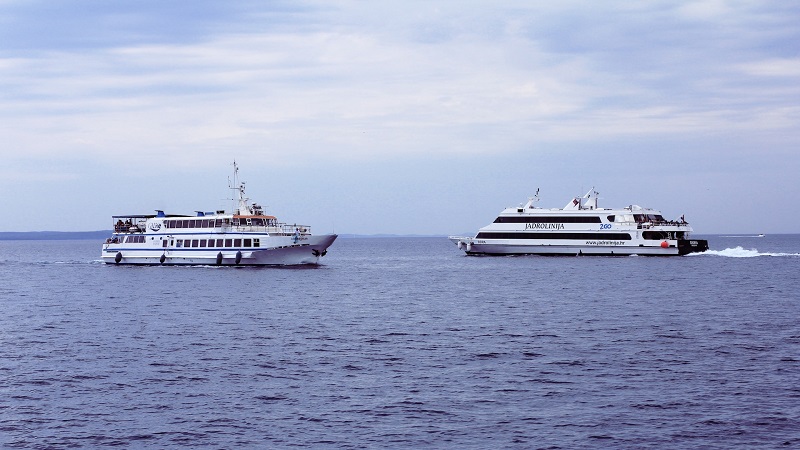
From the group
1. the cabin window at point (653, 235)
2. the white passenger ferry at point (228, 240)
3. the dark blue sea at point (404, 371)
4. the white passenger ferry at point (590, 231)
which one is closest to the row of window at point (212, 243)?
the white passenger ferry at point (228, 240)

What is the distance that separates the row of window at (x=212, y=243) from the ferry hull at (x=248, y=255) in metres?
0.47

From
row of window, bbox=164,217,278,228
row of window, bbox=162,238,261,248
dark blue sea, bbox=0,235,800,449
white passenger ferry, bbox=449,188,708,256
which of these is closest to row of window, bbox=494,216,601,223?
white passenger ferry, bbox=449,188,708,256

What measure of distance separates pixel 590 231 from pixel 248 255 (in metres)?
45.1

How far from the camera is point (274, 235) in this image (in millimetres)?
85125

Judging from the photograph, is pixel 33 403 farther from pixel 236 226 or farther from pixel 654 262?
pixel 654 262

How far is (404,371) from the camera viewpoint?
101ft

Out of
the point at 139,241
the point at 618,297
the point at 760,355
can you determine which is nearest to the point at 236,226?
the point at 139,241

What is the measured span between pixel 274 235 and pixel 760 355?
58705 mm

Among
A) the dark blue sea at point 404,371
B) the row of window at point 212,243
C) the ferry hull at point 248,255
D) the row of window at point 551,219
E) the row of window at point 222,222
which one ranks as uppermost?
the row of window at point 551,219

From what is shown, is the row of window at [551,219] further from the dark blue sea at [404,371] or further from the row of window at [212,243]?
the dark blue sea at [404,371]

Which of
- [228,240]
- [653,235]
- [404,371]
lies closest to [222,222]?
[228,240]

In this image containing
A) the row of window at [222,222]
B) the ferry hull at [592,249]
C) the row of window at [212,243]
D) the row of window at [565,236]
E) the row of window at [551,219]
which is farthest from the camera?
the row of window at [551,219]

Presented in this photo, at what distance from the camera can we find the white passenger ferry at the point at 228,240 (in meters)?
85.4

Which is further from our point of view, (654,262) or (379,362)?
(654,262)
